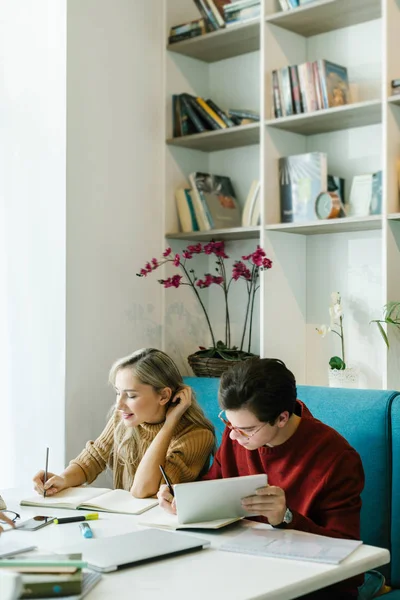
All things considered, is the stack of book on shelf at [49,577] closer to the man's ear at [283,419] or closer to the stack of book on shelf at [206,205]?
the man's ear at [283,419]

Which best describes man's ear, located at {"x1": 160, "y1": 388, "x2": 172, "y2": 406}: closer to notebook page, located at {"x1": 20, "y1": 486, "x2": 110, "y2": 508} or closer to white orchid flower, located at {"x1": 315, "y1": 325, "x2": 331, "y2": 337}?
notebook page, located at {"x1": 20, "y1": 486, "x2": 110, "y2": 508}

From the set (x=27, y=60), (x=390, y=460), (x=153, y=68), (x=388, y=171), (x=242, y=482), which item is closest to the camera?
(x=242, y=482)

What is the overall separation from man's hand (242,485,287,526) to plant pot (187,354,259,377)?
1.34m

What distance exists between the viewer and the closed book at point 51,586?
56.1 inches

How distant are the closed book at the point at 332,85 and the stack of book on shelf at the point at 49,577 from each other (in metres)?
2.13

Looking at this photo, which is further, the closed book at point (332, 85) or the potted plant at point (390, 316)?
the closed book at point (332, 85)

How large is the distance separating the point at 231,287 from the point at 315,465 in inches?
66.8

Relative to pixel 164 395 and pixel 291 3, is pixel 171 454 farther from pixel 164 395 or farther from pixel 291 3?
pixel 291 3

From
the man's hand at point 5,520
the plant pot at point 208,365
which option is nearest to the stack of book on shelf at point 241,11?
the plant pot at point 208,365

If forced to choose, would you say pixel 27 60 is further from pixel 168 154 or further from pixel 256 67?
pixel 256 67

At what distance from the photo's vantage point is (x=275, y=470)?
210cm

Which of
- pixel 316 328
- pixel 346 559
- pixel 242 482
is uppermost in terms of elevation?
pixel 316 328

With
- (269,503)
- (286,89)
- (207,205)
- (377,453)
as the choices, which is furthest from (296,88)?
(269,503)

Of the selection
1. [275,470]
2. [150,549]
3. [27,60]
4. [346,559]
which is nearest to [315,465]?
[275,470]
